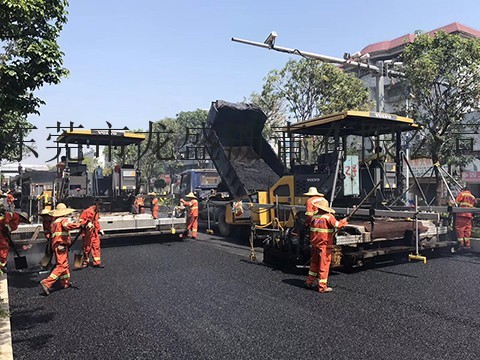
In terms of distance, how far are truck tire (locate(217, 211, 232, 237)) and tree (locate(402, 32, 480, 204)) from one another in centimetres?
548

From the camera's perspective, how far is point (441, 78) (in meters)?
11.7

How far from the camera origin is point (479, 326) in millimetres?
4367

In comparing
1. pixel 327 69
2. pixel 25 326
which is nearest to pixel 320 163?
pixel 25 326

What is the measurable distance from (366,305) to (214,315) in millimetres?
1879

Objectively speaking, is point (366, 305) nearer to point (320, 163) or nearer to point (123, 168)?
point (320, 163)

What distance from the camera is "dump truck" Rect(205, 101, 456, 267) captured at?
6.91 metres

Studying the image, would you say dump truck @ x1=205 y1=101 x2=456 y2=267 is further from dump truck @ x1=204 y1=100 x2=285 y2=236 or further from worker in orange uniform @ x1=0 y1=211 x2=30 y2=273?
worker in orange uniform @ x1=0 y1=211 x2=30 y2=273

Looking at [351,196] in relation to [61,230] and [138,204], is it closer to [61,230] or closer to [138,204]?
[61,230]

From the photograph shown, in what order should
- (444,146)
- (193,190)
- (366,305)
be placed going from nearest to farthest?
(366,305)
(444,146)
(193,190)

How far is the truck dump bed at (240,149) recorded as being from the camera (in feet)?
36.3

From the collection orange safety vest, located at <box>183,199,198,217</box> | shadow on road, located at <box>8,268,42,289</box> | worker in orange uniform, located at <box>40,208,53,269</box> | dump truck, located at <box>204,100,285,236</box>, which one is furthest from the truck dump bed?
shadow on road, located at <box>8,268,42,289</box>

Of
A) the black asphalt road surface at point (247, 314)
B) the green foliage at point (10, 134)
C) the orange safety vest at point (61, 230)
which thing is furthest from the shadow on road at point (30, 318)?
the green foliage at point (10, 134)

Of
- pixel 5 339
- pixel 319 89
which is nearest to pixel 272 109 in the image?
pixel 319 89

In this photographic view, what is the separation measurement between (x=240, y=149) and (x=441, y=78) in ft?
19.4
